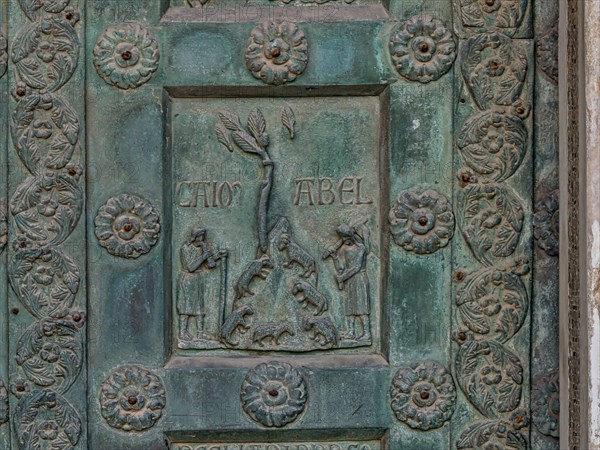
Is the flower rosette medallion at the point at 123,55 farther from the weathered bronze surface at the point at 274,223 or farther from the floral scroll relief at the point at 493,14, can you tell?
the floral scroll relief at the point at 493,14

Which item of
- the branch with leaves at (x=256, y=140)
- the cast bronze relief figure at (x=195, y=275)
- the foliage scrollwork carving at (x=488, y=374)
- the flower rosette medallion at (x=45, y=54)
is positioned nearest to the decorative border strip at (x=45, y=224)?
the flower rosette medallion at (x=45, y=54)

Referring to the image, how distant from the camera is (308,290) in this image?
130 inches

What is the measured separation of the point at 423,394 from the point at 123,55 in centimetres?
122

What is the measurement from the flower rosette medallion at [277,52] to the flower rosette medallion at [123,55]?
0.87 feet

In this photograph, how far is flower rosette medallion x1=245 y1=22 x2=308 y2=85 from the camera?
10.8 feet

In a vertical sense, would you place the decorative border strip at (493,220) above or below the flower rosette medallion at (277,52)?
below

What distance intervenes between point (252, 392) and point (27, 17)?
3.86 ft

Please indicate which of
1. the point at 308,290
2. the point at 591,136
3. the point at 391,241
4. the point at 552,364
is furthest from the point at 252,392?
the point at 591,136

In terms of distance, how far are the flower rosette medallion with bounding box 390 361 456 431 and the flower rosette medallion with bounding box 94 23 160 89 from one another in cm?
107

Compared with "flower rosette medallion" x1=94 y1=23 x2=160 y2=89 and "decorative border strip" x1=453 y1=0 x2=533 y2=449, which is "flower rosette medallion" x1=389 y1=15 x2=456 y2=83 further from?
"flower rosette medallion" x1=94 y1=23 x2=160 y2=89

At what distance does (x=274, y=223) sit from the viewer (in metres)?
3.33

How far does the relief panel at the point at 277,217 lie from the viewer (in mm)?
3318

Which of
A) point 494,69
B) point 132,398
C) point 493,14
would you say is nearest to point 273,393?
point 132,398

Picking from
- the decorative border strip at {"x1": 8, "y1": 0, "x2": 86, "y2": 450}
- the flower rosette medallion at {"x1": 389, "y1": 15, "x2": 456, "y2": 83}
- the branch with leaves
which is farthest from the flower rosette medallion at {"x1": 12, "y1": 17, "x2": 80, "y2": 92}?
the flower rosette medallion at {"x1": 389, "y1": 15, "x2": 456, "y2": 83}
